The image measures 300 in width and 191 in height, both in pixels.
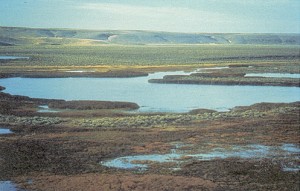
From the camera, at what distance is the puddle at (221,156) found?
16484 millimetres

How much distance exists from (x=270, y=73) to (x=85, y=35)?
129022 mm

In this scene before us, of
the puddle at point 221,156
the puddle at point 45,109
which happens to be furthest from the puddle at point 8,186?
the puddle at point 45,109

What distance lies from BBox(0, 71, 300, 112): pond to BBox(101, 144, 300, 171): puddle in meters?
9.60

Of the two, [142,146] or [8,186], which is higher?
[142,146]

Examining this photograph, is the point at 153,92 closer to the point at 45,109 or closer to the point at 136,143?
the point at 45,109

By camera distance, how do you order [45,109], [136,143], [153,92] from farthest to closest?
[153,92], [45,109], [136,143]

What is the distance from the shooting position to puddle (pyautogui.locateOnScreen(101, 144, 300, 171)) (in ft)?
54.1

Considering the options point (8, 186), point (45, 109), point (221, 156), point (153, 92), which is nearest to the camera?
point (8, 186)

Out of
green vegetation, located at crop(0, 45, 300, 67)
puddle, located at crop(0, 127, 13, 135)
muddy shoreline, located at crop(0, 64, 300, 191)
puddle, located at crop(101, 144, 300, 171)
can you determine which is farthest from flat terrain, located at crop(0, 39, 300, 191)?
green vegetation, located at crop(0, 45, 300, 67)

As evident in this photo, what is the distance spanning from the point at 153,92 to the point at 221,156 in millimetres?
19393

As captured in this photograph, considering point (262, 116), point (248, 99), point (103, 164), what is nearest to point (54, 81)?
point (248, 99)

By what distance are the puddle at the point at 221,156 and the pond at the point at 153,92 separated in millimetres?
9596

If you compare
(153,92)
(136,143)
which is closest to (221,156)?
(136,143)

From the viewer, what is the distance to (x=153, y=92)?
36.8m
